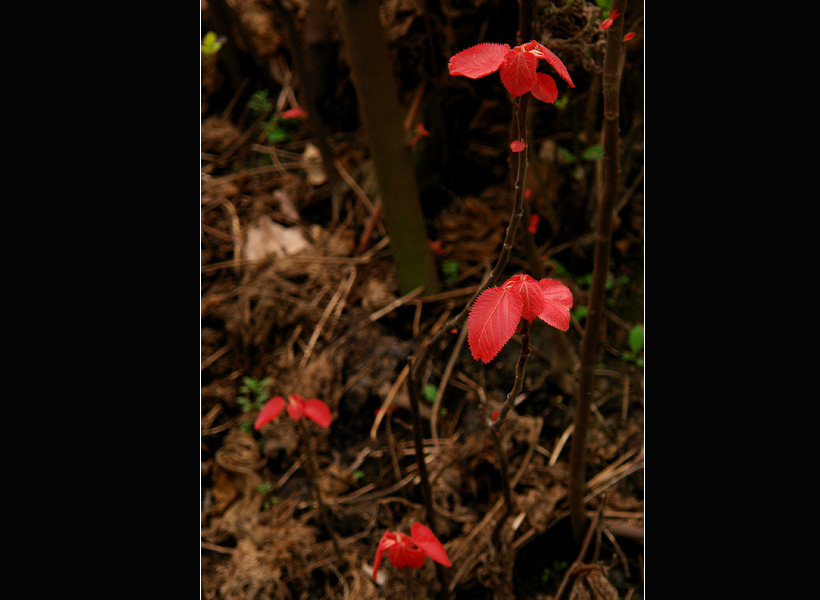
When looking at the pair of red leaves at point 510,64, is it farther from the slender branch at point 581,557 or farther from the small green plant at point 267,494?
the small green plant at point 267,494

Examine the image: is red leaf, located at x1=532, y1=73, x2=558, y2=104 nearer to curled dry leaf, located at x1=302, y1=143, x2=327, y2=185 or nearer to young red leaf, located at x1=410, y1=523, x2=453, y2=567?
young red leaf, located at x1=410, y1=523, x2=453, y2=567

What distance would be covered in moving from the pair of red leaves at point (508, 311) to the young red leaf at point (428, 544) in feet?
1.59

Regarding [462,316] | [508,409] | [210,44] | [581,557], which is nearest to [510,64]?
[462,316]

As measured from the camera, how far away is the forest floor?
1.56 m

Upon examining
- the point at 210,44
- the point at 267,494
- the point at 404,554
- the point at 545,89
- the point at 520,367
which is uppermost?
the point at 210,44

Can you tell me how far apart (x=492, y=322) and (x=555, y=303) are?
0.37ft

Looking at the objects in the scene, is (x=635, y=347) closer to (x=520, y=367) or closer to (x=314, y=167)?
(x=520, y=367)

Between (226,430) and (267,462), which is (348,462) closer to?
(267,462)

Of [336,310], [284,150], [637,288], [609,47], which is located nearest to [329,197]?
[284,150]

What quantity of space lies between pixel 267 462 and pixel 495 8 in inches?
62.2

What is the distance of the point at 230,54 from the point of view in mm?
2598

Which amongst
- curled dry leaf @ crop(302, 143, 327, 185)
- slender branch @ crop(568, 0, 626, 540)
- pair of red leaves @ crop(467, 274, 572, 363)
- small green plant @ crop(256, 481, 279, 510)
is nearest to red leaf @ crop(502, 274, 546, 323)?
pair of red leaves @ crop(467, 274, 572, 363)

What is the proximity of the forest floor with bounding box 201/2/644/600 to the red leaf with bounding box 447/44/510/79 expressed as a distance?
74cm

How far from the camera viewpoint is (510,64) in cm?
82
